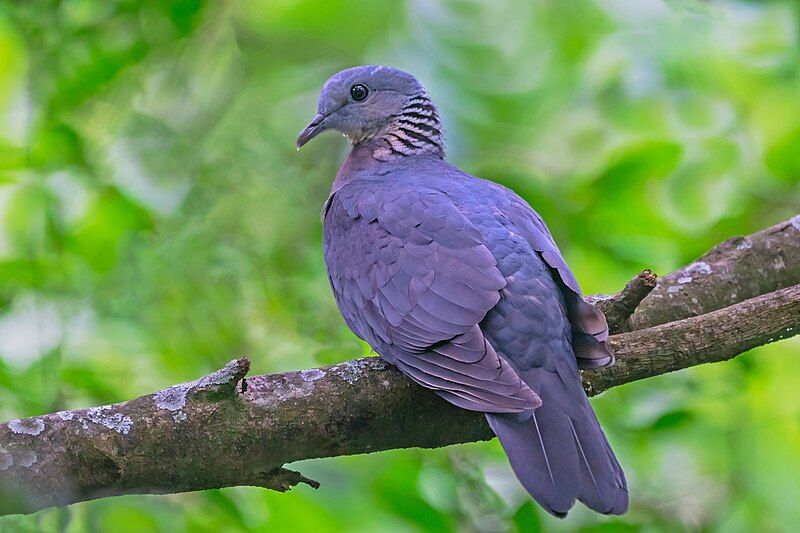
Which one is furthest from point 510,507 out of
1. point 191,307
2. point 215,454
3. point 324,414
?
point 191,307

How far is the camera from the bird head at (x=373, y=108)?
14.2ft

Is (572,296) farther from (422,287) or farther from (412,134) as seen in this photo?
(412,134)

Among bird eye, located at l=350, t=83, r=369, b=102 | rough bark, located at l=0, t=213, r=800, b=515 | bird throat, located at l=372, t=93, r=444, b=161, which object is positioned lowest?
rough bark, located at l=0, t=213, r=800, b=515

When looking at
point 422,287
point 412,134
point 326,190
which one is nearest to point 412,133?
point 412,134

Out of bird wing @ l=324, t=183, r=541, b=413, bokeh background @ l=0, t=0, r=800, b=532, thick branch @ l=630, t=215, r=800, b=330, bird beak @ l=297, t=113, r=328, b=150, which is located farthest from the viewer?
bird beak @ l=297, t=113, r=328, b=150

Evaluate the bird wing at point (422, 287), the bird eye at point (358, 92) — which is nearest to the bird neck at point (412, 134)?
the bird eye at point (358, 92)

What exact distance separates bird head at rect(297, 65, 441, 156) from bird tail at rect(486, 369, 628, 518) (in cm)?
187

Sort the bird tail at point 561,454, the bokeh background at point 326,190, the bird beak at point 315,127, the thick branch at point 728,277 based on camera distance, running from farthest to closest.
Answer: the bird beak at point 315,127
the thick branch at point 728,277
the bokeh background at point 326,190
the bird tail at point 561,454

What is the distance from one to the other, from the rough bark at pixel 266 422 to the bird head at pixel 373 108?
5.27 ft

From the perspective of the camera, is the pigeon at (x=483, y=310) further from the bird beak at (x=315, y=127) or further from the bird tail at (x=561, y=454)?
the bird beak at (x=315, y=127)

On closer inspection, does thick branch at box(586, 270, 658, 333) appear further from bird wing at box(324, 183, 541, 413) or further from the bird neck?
the bird neck

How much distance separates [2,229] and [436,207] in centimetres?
183

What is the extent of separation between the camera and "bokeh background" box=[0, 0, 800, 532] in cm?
341

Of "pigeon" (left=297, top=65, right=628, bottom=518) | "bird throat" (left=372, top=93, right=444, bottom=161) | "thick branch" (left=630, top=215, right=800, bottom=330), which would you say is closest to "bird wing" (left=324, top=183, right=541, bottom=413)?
"pigeon" (left=297, top=65, right=628, bottom=518)
